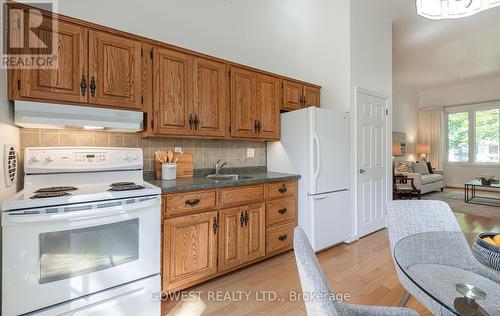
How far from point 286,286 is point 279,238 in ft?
1.88

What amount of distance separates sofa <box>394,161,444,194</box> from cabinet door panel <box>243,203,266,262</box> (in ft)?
15.1

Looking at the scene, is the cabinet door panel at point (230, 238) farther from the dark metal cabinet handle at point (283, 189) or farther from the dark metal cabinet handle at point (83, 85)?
the dark metal cabinet handle at point (83, 85)

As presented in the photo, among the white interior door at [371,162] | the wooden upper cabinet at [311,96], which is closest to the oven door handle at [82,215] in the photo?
the wooden upper cabinet at [311,96]

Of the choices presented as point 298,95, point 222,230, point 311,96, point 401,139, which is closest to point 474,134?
point 401,139

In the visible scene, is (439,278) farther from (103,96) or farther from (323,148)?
(103,96)

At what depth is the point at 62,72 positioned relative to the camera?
166cm

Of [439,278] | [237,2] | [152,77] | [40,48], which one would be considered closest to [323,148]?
[439,278]

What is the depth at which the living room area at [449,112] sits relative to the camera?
412cm

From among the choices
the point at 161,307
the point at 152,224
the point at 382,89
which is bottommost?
the point at 161,307

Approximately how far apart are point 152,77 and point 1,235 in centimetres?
142

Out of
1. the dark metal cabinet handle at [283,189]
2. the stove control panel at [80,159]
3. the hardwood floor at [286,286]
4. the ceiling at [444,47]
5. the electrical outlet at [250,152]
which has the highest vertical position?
the ceiling at [444,47]

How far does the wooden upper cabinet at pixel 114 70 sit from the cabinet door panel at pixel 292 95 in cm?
166

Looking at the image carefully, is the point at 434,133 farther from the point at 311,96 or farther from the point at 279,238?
the point at 279,238

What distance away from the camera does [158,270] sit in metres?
1.67
